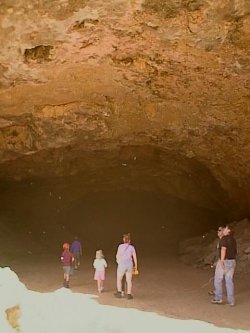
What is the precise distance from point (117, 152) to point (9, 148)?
11.8 ft

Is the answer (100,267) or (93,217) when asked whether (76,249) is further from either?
(93,217)

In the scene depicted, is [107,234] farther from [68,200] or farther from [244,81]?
[244,81]

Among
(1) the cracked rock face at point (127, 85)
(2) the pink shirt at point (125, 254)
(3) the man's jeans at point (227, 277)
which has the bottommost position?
(3) the man's jeans at point (227, 277)

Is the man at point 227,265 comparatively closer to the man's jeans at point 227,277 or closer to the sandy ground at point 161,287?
the man's jeans at point 227,277

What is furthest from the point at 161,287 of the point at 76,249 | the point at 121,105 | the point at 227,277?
the point at 121,105

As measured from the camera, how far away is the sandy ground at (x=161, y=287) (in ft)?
25.1

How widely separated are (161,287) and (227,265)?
6.64ft

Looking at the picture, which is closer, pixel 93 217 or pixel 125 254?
pixel 125 254

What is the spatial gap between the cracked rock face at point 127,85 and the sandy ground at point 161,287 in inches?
127

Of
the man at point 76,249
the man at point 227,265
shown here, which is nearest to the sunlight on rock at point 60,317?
the man at point 227,265

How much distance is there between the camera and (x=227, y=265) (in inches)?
327

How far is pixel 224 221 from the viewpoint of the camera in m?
18.9

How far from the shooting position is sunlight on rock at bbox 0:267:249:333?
471 cm

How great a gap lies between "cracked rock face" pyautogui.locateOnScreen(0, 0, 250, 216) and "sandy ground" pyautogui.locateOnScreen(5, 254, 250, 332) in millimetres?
3220
